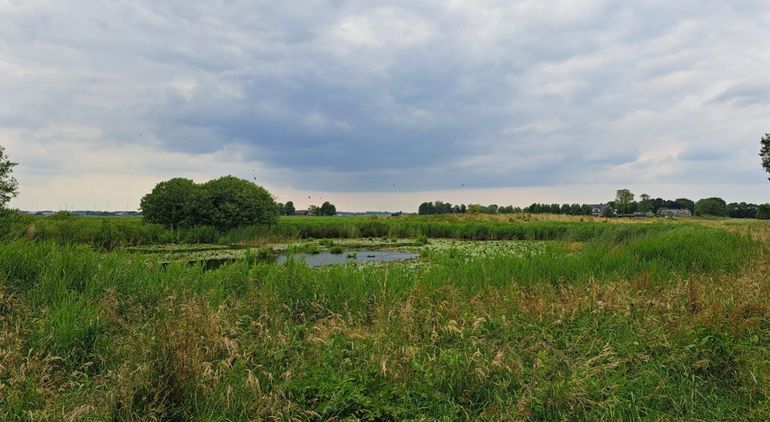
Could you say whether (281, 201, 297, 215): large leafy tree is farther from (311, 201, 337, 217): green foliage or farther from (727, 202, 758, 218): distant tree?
(727, 202, 758, 218): distant tree

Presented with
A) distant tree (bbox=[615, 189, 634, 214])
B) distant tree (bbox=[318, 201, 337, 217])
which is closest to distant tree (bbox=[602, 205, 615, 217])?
distant tree (bbox=[615, 189, 634, 214])

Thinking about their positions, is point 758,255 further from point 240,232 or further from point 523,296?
point 240,232

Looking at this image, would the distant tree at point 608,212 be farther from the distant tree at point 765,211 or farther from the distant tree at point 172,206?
the distant tree at point 172,206

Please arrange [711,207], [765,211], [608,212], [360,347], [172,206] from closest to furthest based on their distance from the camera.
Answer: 1. [360,347]
2. [172,206]
3. [765,211]
4. [608,212]
5. [711,207]

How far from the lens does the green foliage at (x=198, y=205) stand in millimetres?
30359

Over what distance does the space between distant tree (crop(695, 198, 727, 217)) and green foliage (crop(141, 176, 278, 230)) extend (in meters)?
99.0

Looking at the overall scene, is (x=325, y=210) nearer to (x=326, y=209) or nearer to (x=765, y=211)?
(x=326, y=209)

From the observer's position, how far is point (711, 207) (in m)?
94.4

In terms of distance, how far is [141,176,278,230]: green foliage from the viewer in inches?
1195

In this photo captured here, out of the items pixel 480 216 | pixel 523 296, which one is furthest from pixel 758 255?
pixel 480 216

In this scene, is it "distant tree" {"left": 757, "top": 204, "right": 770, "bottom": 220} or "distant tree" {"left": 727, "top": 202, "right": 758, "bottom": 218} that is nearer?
"distant tree" {"left": 757, "top": 204, "right": 770, "bottom": 220}

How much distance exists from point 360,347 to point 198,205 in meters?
29.1

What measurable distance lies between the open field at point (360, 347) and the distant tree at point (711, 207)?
4216 inches

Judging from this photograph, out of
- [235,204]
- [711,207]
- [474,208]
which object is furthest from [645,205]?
[235,204]
